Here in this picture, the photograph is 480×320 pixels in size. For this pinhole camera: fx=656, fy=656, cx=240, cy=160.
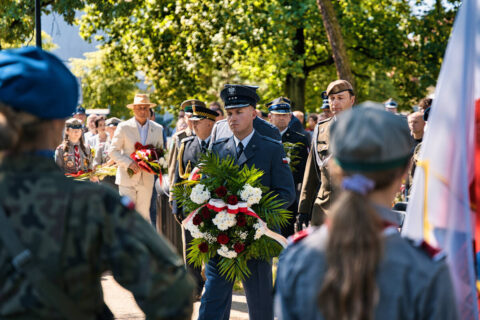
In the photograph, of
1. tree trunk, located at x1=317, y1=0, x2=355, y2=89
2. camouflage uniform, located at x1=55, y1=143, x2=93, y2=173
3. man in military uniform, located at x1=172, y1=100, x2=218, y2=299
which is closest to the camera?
man in military uniform, located at x1=172, y1=100, x2=218, y2=299

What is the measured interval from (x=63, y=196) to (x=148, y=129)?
7812 millimetres

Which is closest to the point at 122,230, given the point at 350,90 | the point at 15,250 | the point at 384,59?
the point at 15,250

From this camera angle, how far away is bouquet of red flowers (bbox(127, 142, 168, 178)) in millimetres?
9086

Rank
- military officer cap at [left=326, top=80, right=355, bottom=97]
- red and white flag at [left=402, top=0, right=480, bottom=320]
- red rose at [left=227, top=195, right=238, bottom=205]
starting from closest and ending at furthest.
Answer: red and white flag at [left=402, top=0, right=480, bottom=320], red rose at [left=227, top=195, right=238, bottom=205], military officer cap at [left=326, top=80, right=355, bottom=97]

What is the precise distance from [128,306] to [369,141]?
18.1ft

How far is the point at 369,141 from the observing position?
1.92m

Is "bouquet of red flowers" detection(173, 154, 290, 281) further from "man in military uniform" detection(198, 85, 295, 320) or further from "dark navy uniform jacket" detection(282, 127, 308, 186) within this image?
"dark navy uniform jacket" detection(282, 127, 308, 186)

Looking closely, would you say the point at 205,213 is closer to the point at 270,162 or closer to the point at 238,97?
the point at 270,162

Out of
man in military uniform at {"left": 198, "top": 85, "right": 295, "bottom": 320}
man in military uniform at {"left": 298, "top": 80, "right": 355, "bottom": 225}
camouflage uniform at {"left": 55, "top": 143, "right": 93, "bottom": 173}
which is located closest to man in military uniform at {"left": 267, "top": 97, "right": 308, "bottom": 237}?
camouflage uniform at {"left": 55, "top": 143, "right": 93, "bottom": 173}

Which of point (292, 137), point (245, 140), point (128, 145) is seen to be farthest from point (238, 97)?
point (292, 137)

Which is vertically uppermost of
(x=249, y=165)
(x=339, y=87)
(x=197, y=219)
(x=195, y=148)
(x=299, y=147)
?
(x=339, y=87)

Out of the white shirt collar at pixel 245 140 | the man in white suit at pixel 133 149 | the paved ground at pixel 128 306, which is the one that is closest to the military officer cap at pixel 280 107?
the man in white suit at pixel 133 149

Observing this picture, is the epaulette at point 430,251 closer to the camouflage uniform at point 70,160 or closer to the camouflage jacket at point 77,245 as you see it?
the camouflage jacket at point 77,245

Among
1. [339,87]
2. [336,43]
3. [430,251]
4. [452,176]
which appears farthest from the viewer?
[336,43]
